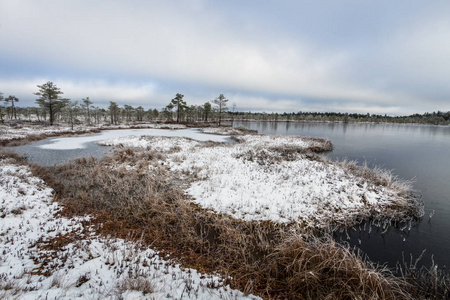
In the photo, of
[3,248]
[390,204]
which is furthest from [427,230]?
[3,248]

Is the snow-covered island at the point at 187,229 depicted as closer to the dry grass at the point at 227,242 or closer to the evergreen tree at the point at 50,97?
the dry grass at the point at 227,242

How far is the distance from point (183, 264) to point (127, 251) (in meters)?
1.51

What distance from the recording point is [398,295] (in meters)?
3.70

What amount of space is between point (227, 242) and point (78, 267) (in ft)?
12.1

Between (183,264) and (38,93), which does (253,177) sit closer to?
(183,264)

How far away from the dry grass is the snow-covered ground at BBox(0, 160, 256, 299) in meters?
0.51

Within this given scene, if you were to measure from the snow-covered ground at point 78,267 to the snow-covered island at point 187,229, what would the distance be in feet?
0.08

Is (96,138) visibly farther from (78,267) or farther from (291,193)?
(291,193)

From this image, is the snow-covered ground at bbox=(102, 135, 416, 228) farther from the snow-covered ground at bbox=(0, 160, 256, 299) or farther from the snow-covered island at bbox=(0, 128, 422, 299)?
the snow-covered ground at bbox=(0, 160, 256, 299)

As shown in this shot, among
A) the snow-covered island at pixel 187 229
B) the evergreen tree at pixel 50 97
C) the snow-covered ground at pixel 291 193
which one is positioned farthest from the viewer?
the evergreen tree at pixel 50 97

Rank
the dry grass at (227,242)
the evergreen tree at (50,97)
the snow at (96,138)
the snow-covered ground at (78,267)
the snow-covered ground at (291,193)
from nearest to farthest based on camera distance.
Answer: the snow-covered ground at (78,267) < the dry grass at (227,242) < the snow-covered ground at (291,193) < the snow at (96,138) < the evergreen tree at (50,97)

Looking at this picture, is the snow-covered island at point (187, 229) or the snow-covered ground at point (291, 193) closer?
the snow-covered island at point (187, 229)

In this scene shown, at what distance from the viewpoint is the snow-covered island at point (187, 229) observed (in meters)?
3.61

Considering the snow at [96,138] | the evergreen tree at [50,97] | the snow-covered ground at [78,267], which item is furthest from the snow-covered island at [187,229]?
the evergreen tree at [50,97]
